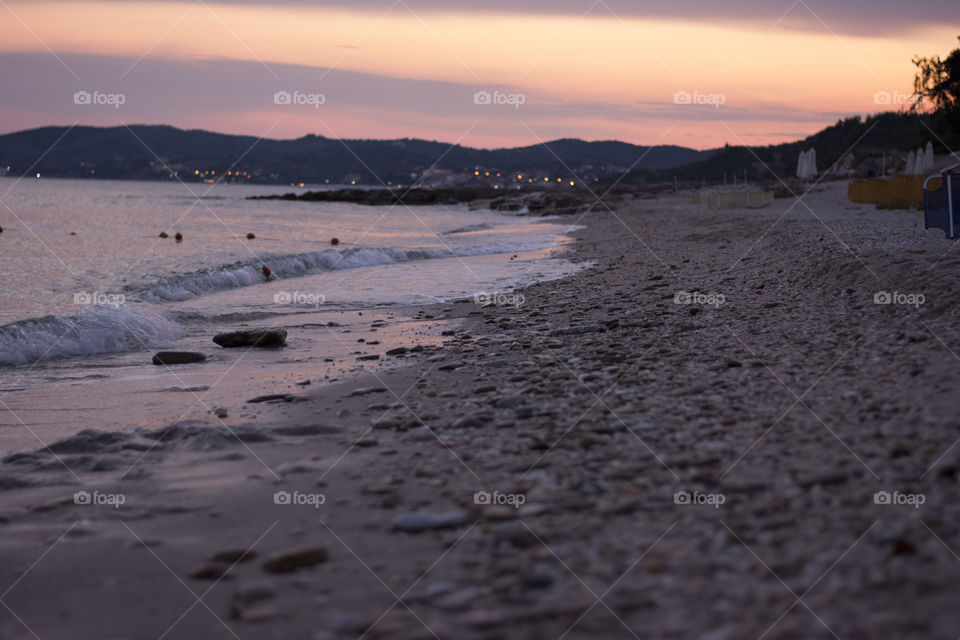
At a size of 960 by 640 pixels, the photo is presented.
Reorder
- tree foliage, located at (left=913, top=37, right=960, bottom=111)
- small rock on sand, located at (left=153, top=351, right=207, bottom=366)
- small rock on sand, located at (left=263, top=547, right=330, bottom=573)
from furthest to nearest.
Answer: tree foliage, located at (left=913, top=37, right=960, bottom=111) < small rock on sand, located at (left=153, top=351, right=207, bottom=366) < small rock on sand, located at (left=263, top=547, right=330, bottom=573)

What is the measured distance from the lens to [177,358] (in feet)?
26.9

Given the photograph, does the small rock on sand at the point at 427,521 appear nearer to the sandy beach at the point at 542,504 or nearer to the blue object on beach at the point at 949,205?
the sandy beach at the point at 542,504

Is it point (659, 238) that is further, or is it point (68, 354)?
point (659, 238)

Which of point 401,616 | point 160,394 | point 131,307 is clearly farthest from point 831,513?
point 131,307

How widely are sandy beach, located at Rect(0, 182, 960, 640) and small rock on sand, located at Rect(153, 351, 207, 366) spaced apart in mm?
2237

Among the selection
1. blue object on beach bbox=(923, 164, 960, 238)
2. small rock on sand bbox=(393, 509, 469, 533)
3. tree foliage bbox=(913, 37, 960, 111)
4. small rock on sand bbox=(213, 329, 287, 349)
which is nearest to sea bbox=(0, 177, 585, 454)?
small rock on sand bbox=(213, 329, 287, 349)

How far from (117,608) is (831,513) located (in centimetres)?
305

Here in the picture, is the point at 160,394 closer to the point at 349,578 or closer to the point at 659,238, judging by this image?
the point at 349,578

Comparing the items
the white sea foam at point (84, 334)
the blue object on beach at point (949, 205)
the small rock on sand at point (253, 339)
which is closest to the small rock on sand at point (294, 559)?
the small rock on sand at point (253, 339)

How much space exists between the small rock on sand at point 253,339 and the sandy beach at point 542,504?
2.51m

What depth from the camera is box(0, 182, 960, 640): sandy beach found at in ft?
9.11

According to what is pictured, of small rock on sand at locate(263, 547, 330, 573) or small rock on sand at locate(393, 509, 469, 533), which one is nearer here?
small rock on sand at locate(263, 547, 330, 573)

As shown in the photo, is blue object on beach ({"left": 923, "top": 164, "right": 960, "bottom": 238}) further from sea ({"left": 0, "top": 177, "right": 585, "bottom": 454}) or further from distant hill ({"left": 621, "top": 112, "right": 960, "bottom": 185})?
distant hill ({"left": 621, "top": 112, "right": 960, "bottom": 185})

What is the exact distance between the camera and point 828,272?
31.8ft
